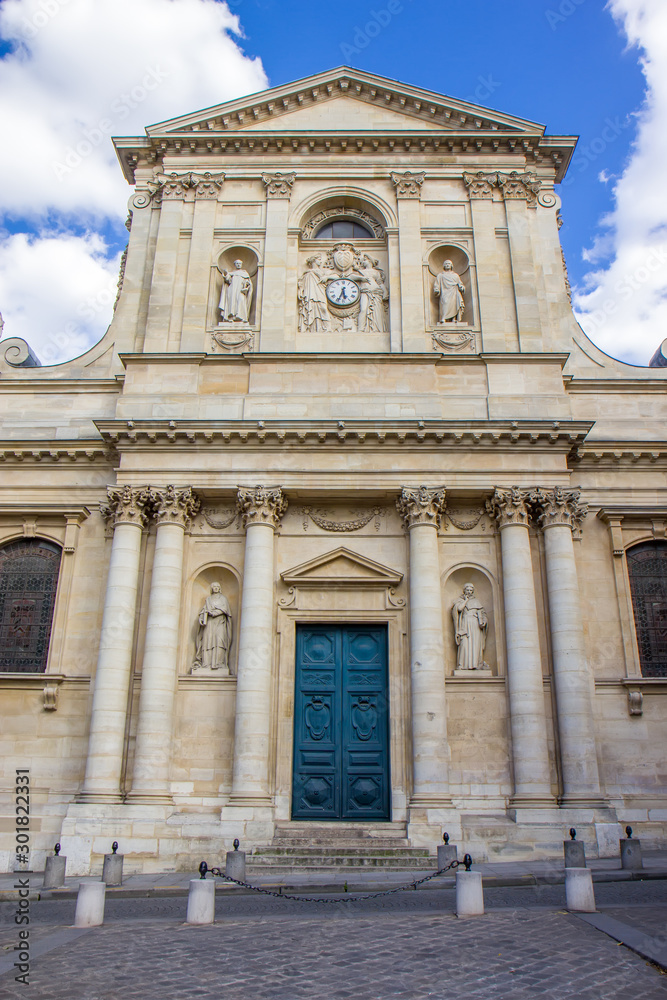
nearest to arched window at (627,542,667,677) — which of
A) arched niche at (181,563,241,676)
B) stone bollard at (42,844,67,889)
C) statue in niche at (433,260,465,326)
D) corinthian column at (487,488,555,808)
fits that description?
corinthian column at (487,488,555,808)

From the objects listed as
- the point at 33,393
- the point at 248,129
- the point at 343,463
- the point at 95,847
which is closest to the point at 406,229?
the point at 248,129

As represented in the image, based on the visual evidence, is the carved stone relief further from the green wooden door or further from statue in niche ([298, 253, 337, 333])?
the green wooden door

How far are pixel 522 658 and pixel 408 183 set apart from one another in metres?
13.1

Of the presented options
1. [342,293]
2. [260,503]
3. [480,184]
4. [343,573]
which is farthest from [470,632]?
[480,184]

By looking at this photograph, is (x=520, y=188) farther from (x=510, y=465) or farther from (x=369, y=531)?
(x=369, y=531)

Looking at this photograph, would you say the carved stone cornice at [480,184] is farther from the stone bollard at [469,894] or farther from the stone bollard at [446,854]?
the stone bollard at [469,894]

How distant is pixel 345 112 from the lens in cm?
2322

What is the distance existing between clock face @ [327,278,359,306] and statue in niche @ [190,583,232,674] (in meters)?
8.22

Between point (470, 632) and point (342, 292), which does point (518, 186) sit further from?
point (470, 632)

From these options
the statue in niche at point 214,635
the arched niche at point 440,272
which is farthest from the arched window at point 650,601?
the statue in niche at point 214,635

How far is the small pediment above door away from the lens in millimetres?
18500

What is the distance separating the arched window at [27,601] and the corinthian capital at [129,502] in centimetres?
242

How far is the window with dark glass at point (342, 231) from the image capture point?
2264 centimetres

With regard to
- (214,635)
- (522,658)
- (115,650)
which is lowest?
(522,658)
